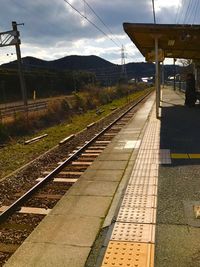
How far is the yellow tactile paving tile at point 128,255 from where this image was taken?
15.6ft

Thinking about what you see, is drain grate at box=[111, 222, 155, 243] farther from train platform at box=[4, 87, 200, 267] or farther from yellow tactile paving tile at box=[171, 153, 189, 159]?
yellow tactile paving tile at box=[171, 153, 189, 159]

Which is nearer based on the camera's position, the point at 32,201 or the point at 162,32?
the point at 32,201

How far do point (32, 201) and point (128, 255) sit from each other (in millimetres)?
3286

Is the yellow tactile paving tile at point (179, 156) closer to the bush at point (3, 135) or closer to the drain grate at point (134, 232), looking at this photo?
the drain grate at point (134, 232)

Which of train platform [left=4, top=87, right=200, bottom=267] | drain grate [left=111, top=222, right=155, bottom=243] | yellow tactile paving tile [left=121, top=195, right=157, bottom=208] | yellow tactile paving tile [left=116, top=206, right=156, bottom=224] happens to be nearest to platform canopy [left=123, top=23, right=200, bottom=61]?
train platform [left=4, top=87, right=200, bottom=267]

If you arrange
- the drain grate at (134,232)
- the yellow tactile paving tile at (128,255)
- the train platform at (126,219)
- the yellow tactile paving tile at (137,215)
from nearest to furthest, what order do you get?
the yellow tactile paving tile at (128,255) → the train platform at (126,219) → the drain grate at (134,232) → the yellow tactile paving tile at (137,215)

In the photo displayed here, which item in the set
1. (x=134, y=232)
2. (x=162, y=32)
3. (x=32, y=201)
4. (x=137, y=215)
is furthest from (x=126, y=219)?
(x=162, y=32)

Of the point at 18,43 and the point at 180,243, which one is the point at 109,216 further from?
the point at 18,43

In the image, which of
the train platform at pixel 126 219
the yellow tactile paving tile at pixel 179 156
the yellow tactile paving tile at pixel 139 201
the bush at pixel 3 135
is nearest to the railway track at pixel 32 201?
the train platform at pixel 126 219

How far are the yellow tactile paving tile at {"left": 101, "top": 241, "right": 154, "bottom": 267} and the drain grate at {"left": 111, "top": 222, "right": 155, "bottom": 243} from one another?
0.14 metres

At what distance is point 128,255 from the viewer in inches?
196

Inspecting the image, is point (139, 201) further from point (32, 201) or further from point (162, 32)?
point (162, 32)

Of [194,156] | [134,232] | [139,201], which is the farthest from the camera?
[194,156]

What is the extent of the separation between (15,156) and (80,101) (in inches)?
942
